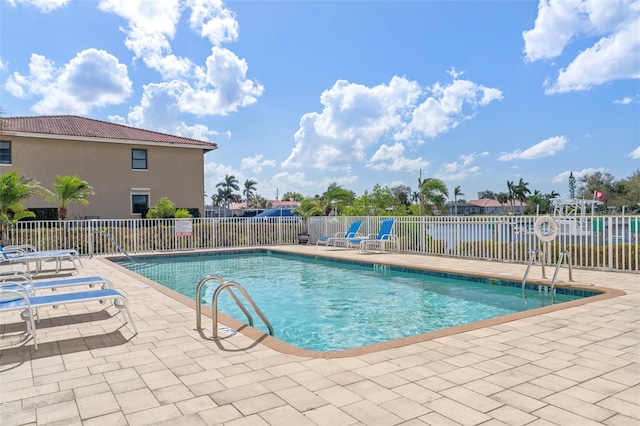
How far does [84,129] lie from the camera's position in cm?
2428

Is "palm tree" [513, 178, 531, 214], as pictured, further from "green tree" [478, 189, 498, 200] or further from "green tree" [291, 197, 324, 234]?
"green tree" [291, 197, 324, 234]

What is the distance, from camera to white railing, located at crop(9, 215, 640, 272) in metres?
9.34

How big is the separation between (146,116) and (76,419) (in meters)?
18.6

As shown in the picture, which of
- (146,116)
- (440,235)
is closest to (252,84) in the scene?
(146,116)

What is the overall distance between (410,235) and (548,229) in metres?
6.64

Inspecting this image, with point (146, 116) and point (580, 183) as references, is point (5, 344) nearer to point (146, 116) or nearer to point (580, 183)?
point (146, 116)

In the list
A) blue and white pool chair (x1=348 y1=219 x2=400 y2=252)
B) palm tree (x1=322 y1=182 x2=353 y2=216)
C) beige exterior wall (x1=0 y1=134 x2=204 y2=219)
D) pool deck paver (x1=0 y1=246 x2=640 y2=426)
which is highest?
beige exterior wall (x1=0 y1=134 x2=204 y2=219)

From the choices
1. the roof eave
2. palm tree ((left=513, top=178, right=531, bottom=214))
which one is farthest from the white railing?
palm tree ((left=513, top=178, right=531, bottom=214))

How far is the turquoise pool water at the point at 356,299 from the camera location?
20.0 feet

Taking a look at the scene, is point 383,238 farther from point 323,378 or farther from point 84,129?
point 84,129

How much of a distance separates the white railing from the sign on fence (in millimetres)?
169

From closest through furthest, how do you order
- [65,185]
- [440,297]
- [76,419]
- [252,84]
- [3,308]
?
1. [76,419]
2. [3,308]
3. [440,297]
4. [65,185]
5. [252,84]

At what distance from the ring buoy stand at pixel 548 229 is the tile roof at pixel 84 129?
21771 mm

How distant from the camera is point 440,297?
8.14 metres
